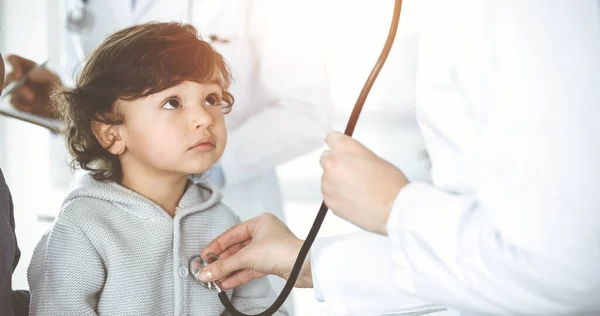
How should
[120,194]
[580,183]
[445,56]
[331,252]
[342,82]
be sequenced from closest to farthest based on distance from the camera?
[580,183] < [445,56] < [331,252] < [120,194] < [342,82]

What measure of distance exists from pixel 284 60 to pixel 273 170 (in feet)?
0.67

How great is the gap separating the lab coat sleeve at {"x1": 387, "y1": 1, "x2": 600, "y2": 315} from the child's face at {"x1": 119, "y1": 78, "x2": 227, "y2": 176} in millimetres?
373

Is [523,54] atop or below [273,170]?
atop

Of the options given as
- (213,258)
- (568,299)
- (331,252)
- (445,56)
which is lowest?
(213,258)

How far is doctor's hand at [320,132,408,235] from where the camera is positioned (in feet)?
1.78

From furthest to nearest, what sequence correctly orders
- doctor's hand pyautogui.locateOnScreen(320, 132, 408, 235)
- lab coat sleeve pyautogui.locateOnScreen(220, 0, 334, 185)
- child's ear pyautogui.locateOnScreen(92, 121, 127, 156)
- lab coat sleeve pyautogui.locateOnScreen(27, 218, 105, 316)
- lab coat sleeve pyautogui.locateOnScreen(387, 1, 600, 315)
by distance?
lab coat sleeve pyautogui.locateOnScreen(220, 0, 334, 185) < child's ear pyautogui.locateOnScreen(92, 121, 127, 156) < lab coat sleeve pyautogui.locateOnScreen(27, 218, 105, 316) < doctor's hand pyautogui.locateOnScreen(320, 132, 408, 235) < lab coat sleeve pyautogui.locateOnScreen(387, 1, 600, 315)

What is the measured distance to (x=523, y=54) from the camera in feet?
1.45

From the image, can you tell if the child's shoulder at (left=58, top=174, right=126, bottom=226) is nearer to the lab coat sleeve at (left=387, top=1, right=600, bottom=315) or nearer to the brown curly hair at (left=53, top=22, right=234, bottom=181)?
the brown curly hair at (left=53, top=22, right=234, bottom=181)

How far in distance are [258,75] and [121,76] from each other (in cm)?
35

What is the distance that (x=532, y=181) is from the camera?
43 centimetres

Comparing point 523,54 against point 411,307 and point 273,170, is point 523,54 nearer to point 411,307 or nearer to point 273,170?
point 411,307

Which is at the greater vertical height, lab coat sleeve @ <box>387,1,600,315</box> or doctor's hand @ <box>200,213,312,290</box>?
lab coat sleeve @ <box>387,1,600,315</box>

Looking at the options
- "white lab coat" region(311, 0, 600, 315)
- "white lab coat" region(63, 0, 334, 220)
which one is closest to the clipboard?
"white lab coat" region(63, 0, 334, 220)

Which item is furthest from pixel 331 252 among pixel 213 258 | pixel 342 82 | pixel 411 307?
pixel 342 82
